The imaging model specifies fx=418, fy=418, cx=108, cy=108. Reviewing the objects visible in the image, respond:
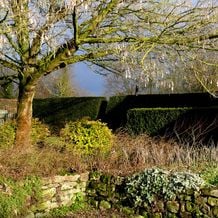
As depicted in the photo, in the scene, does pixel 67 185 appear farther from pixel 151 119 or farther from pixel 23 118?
pixel 151 119

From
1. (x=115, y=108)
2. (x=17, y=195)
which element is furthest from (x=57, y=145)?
(x=115, y=108)

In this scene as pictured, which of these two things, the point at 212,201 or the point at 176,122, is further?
the point at 176,122

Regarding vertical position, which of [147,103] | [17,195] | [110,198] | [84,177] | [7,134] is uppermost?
[147,103]

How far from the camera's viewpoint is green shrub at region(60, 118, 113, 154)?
344 inches

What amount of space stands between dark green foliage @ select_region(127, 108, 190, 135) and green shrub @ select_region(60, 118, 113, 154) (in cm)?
431

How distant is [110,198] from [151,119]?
301 inches

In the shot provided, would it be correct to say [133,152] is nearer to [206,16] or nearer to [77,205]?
[77,205]

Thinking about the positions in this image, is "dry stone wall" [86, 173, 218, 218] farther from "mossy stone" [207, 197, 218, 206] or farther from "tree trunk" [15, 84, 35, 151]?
"tree trunk" [15, 84, 35, 151]

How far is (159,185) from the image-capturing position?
555 cm

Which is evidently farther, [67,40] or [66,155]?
[67,40]

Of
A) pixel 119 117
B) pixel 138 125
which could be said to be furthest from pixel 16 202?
pixel 119 117

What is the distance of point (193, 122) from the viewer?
12.0m

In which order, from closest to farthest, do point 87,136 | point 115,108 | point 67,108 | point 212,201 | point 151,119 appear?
point 212,201 < point 87,136 < point 151,119 < point 115,108 < point 67,108

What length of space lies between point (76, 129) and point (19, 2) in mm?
3511
